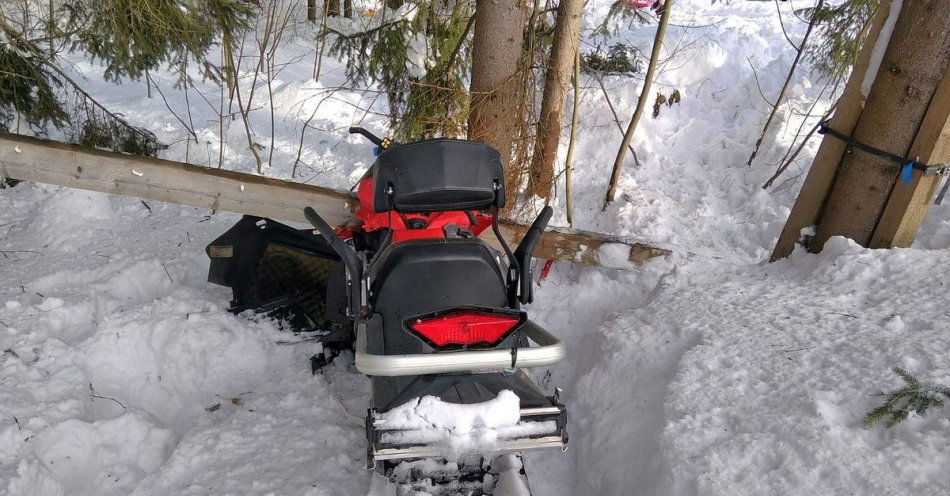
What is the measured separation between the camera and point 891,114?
3.37 m

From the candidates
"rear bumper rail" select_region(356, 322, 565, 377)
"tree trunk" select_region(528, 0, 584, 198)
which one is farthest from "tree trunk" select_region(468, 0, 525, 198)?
"rear bumper rail" select_region(356, 322, 565, 377)

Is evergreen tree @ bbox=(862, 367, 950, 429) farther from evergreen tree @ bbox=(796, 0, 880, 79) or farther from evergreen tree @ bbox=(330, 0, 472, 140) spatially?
evergreen tree @ bbox=(796, 0, 880, 79)

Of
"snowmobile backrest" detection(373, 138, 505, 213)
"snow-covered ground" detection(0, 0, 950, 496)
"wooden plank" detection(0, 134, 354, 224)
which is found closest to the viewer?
"snow-covered ground" detection(0, 0, 950, 496)

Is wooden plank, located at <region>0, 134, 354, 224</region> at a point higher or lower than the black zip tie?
lower

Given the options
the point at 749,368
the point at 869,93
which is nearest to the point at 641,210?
the point at 869,93

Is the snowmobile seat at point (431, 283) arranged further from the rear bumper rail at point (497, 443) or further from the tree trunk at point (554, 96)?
the tree trunk at point (554, 96)

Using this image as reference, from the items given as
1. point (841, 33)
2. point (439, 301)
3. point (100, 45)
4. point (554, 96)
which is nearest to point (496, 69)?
point (554, 96)

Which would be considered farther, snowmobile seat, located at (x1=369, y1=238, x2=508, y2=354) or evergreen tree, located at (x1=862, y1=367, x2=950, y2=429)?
snowmobile seat, located at (x1=369, y1=238, x2=508, y2=354)

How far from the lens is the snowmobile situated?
200cm

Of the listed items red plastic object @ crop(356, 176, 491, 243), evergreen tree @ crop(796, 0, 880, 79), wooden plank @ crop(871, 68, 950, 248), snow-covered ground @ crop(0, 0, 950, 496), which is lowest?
snow-covered ground @ crop(0, 0, 950, 496)

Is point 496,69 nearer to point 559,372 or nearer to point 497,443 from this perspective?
point 559,372

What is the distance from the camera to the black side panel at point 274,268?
3.79m

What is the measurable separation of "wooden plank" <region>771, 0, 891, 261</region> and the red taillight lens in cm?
280

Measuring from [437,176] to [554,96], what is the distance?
347 centimetres
